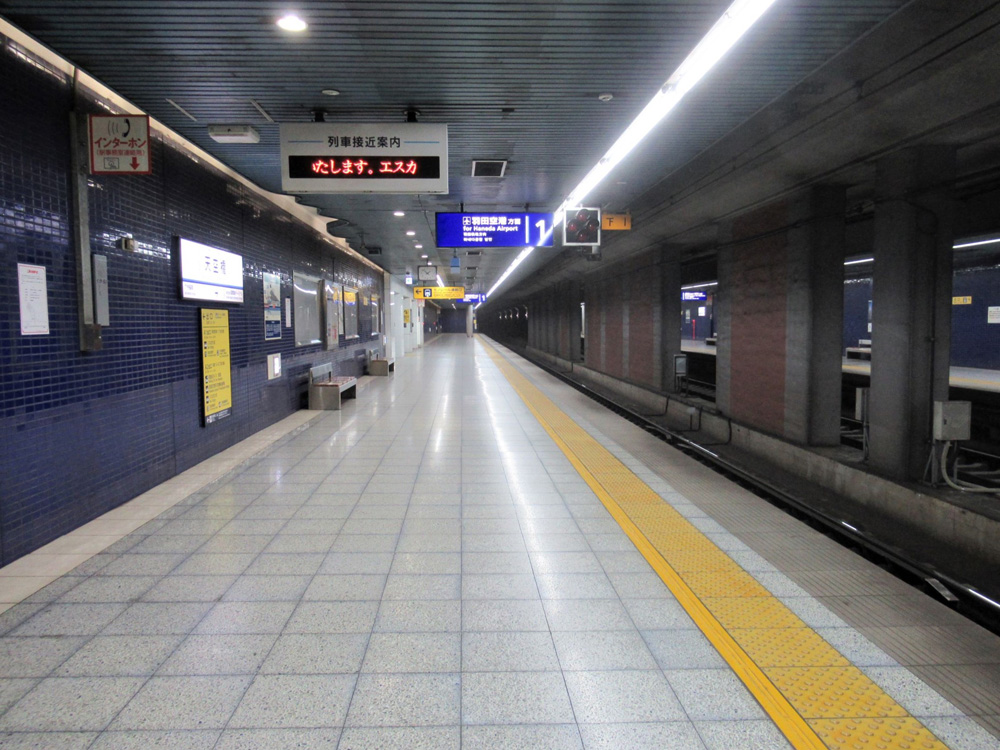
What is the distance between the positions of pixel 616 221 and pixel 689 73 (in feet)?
16.9

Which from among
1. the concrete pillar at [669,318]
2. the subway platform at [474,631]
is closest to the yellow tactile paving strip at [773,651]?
the subway platform at [474,631]

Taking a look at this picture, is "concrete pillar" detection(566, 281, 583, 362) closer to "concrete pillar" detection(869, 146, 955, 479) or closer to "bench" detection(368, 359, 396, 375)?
"bench" detection(368, 359, 396, 375)

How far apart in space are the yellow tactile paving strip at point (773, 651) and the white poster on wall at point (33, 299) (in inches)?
170

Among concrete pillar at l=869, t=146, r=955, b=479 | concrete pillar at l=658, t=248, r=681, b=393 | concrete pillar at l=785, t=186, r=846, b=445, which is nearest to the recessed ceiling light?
concrete pillar at l=869, t=146, r=955, b=479

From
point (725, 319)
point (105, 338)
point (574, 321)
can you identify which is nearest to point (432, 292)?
point (574, 321)

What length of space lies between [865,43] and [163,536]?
5980mm

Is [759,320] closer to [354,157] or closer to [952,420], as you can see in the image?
[952,420]

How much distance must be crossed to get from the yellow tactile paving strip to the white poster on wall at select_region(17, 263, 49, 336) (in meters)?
4.33

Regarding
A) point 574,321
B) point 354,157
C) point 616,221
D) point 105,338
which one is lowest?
point 105,338

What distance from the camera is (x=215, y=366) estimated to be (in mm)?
6359

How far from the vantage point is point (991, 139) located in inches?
177

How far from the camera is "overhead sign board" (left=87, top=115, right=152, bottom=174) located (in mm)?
4148

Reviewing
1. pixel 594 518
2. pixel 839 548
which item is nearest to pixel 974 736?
pixel 839 548

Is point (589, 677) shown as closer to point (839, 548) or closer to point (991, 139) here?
point (839, 548)
